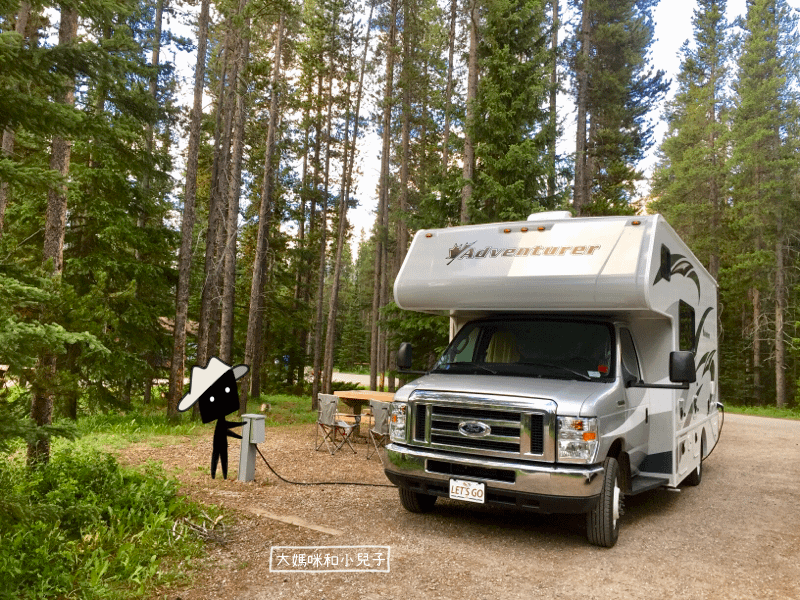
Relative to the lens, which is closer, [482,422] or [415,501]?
[482,422]

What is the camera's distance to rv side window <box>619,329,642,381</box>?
246 inches

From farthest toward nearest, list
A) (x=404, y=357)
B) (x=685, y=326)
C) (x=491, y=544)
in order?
1. (x=685, y=326)
2. (x=404, y=357)
3. (x=491, y=544)

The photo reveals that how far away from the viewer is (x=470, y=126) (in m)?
14.1

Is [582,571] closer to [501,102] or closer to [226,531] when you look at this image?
[226,531]

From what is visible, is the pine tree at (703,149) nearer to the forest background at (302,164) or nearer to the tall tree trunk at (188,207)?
the forest background at (302,164)

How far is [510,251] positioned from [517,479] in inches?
96.4

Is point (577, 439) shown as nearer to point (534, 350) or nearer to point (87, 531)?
point (534, 350)

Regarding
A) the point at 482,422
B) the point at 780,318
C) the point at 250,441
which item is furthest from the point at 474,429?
the point at 780,318

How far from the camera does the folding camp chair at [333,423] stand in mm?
10203

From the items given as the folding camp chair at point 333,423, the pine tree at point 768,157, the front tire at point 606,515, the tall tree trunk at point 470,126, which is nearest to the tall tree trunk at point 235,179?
the folding camp chair at point 333,423

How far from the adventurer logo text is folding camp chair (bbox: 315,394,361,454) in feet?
13.9

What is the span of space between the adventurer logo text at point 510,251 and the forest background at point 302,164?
12.2 ft

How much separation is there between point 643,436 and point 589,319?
1445 mm

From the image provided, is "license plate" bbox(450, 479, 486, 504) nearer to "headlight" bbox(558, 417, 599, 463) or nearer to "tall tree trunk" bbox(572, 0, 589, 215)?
"headlight" bbox(558, 417, 599, 463)
